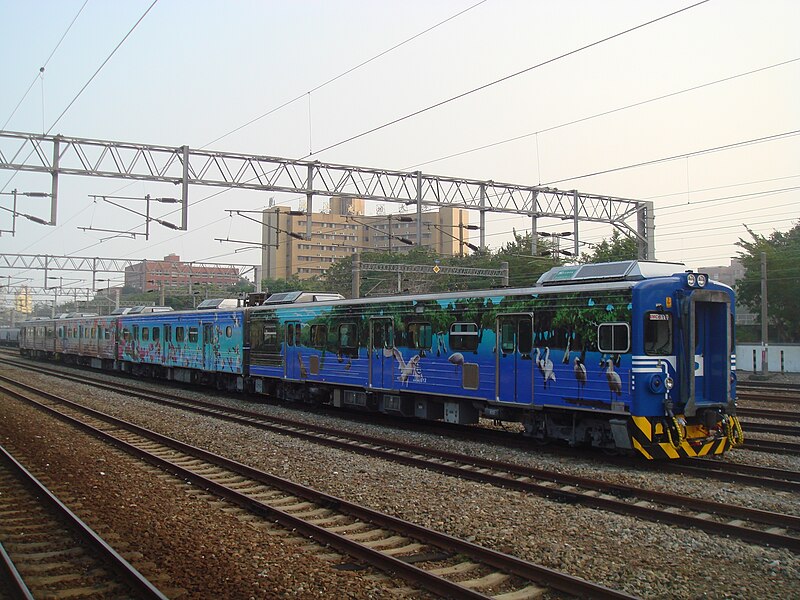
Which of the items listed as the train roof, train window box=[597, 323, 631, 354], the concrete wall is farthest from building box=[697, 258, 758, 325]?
train window box=[597, 323, 631, 354]

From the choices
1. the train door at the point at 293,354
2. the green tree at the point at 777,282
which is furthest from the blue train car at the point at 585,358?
the green tree at the point at 777,282

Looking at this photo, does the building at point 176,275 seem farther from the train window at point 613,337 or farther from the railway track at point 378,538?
the train window at point 613,337

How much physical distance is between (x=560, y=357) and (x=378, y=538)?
5.64m

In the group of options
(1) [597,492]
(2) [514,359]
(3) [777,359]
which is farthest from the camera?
(3) [777,359]

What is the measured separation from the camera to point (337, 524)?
8.27 metres

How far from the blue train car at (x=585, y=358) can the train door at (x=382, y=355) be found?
4cm

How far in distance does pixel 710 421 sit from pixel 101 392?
69.5ft

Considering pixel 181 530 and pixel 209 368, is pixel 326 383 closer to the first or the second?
pixel 209 368

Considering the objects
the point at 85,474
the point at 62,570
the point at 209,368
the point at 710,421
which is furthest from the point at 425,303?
the point at 209,368

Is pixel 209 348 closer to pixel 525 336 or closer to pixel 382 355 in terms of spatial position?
pixel 382 355

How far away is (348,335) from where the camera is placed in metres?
18.1

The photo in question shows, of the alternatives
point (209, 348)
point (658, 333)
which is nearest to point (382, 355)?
point (658, 333)

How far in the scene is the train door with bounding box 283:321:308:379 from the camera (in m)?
20.1

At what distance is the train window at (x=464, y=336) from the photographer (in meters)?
14.1
